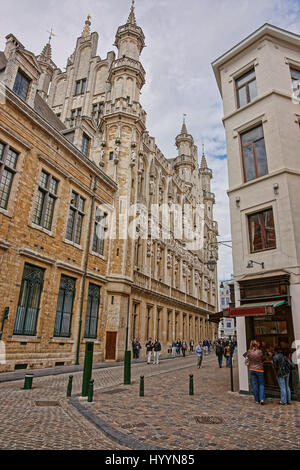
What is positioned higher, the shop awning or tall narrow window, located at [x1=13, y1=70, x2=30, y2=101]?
tall narrow window, located at [x1=13, y1=70, x2=30, y2=101]

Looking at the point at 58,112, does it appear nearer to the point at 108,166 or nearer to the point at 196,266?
the point at 108,166

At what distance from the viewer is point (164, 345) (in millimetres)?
30516

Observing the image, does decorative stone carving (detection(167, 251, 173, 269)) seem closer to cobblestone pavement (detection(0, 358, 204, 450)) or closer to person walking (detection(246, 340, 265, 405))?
cobblestone pavement (detection(0, 358, 204, 450))

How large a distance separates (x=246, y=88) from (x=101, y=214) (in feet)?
41.6

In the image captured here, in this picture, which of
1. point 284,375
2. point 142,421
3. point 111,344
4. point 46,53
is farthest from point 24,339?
point 46,53

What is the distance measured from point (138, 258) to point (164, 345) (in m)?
9.83

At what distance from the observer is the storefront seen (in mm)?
9219

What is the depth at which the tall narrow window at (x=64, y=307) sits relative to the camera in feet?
55.4

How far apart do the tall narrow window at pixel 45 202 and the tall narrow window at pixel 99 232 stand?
4.50 m

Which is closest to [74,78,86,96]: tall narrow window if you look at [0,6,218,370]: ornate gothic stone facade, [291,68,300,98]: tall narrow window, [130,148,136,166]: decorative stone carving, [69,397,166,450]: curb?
[0,6,218,370]: ornate gothic stone facade

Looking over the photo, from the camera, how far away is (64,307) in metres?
17.4

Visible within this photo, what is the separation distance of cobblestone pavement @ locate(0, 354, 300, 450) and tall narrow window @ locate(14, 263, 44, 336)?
448 cm

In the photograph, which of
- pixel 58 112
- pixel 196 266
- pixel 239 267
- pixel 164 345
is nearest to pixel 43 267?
pixel 239 267

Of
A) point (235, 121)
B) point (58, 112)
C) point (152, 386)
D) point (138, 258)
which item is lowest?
point (152, 386)
